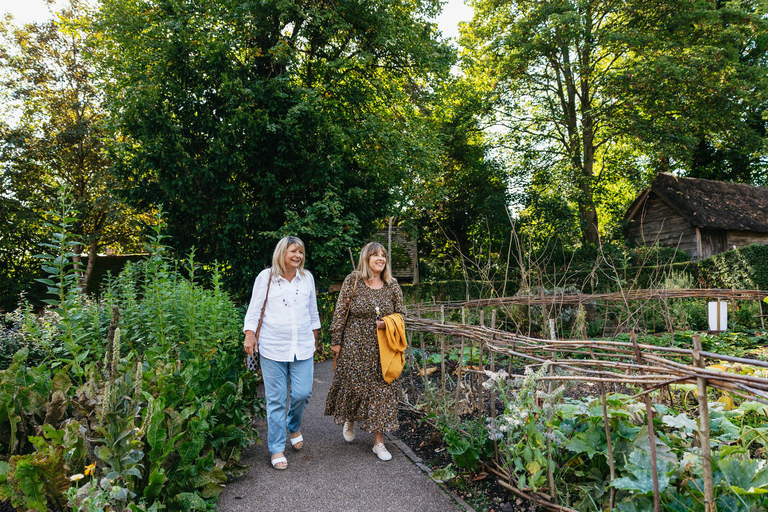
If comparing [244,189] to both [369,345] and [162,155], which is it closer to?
[162,155]

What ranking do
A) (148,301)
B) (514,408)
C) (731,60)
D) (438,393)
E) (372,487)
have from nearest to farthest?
(514,408) < (372,487) < (148,301) < (438,393) < (731,60)

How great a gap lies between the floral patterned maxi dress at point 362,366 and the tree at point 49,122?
1498 centimetres

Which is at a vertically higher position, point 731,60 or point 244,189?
point 731,60

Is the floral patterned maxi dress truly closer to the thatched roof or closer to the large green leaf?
the large green leaf

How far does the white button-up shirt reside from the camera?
3844 mm

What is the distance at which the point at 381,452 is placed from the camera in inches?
155

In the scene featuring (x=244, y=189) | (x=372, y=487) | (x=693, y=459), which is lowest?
(x=372, y=487)

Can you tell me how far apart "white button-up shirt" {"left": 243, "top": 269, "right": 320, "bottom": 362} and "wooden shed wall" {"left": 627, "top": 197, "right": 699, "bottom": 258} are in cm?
1738

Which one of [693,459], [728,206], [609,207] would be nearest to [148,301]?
[693,459]

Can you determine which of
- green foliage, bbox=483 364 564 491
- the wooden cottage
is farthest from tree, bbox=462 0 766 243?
green foliage, bbox=483 364 564 491

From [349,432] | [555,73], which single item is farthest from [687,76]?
[349,432]

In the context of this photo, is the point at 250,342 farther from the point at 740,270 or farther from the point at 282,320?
the point at 740,270

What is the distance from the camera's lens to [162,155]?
1018 cm

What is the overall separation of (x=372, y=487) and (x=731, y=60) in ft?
56.9
